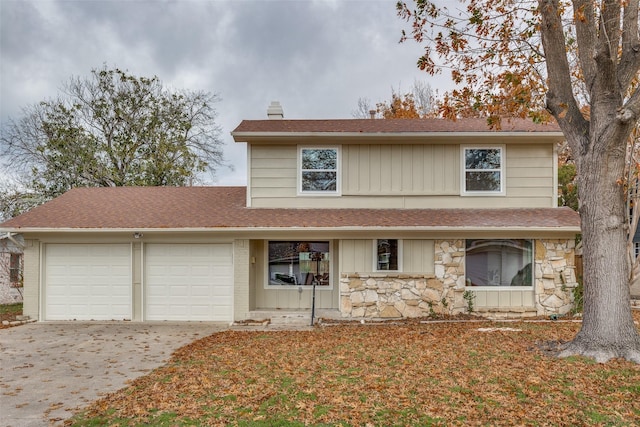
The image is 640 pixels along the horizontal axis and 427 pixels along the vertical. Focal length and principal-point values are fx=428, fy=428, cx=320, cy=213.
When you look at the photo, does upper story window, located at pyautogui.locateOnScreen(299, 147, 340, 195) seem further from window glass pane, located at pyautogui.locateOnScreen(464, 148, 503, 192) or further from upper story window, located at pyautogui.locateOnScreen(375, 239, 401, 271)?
window glass pane, located at pyautogui.locateOnScreen(464, 148, 503, 192)

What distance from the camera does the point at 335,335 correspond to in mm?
9000

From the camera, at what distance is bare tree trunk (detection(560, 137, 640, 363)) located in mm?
6586

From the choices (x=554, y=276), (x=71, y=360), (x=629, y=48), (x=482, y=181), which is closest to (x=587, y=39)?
(x=629, y=48)

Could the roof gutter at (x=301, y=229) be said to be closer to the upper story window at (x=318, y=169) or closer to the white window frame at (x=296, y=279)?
the white window frame at (x=296, y=279)

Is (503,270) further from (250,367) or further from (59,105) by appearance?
(59,105)

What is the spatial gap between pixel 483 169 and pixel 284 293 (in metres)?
6.57

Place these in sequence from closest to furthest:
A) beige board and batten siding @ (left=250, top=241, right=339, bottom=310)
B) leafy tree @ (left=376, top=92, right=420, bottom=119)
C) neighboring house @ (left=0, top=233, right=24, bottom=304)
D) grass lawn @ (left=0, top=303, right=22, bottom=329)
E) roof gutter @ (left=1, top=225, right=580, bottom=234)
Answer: roof gutter @ (left=1, top=225, right=580, bottom=234), grass lawn @ (left=0, top=303, right=22, bottom=329), beige board and batten siding @ (left=250, top=241, right=339, bottom=310), neighboring house @ (left=0, top=233, right=24, bottom=304), leafy tree @ (left=376, top=92, right=420, bottom=119)

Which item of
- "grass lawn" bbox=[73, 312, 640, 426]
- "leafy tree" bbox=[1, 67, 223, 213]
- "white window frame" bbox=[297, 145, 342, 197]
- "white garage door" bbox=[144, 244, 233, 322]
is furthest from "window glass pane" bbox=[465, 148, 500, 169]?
"leafy tree" bbox=[1, 67, 223, 213]

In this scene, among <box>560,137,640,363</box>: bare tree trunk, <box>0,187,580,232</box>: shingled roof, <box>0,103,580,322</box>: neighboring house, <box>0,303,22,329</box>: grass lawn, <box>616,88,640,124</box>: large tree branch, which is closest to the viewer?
<box>616,88,640,124</box>: large tree branch

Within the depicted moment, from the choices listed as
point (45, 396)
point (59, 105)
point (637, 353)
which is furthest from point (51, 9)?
point (637, 353)

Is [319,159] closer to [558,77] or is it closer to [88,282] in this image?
[558,77]

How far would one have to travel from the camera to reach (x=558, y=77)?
7.27m

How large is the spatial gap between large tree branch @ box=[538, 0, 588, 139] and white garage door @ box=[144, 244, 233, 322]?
807 cm

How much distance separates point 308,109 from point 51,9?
11789 millimetres
